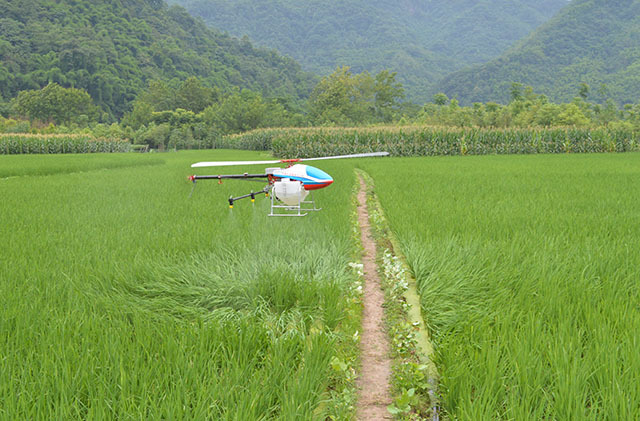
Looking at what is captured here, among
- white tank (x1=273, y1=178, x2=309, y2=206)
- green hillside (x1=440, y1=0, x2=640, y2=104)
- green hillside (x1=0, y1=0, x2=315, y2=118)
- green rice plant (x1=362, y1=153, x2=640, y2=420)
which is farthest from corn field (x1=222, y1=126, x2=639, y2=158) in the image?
green hillside (x1=440, y1=0, x2=640, y2=104)

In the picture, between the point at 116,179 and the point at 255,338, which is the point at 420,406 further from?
the point at 116,179

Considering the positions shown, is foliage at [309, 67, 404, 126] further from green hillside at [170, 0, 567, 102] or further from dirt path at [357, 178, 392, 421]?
dirt path at [357, 178, 392, 421]

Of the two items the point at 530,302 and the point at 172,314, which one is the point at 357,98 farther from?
the point at 172,314

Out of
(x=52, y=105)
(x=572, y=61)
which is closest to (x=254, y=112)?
(x=52, y=105)

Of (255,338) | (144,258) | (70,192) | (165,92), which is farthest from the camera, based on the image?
(165,92)

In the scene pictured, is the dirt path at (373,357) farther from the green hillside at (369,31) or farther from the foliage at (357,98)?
the green hillside at (369,31)

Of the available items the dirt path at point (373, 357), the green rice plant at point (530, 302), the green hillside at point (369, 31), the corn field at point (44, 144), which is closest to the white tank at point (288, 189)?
the dirt path at point (373, 357)

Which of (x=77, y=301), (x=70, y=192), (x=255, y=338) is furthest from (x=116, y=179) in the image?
(x=255, y=338)
